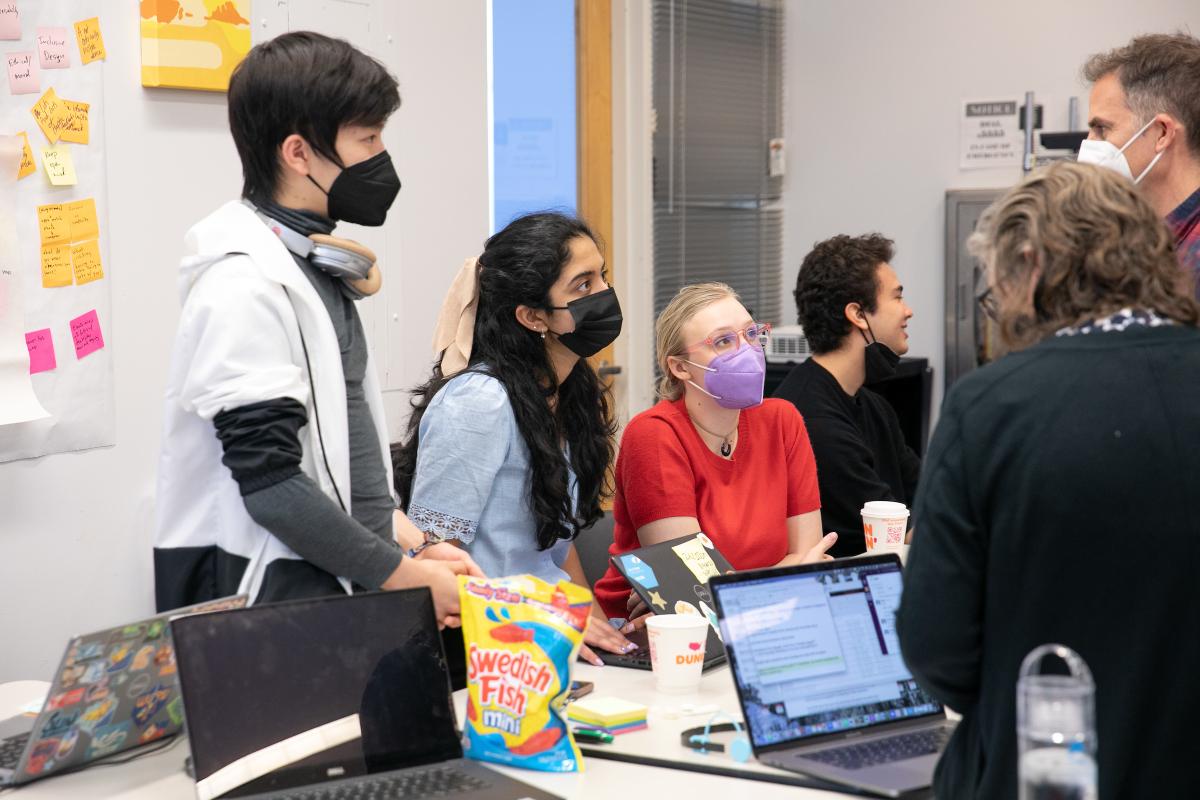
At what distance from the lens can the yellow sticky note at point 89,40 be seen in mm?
2674

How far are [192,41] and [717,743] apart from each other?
2093 millimetres

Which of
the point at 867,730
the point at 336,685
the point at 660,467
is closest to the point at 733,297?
the point at 660,467

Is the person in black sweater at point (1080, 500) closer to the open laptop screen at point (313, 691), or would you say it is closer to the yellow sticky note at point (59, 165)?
the open laptop screen at point (313, 691)

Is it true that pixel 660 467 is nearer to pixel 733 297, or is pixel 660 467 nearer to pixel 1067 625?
pixel 733 297

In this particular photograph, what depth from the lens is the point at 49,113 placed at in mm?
2607

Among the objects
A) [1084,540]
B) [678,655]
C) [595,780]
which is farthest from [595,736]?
[1084,540]

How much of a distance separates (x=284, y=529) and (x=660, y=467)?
3.38 feet

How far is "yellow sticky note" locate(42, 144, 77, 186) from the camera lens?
261 cm

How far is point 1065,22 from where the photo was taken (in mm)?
4590

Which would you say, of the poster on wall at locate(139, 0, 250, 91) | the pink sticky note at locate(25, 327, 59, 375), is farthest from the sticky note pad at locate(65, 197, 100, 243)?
the poster on wall at locate(139, 0, 250, 91)

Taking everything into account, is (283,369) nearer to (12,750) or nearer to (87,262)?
(12,750)

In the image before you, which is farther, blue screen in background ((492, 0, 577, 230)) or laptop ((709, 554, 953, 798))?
blue screen in background ((492, 0, 577, 230))

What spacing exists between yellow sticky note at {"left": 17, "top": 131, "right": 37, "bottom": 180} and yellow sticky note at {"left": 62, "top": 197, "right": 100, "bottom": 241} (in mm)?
104

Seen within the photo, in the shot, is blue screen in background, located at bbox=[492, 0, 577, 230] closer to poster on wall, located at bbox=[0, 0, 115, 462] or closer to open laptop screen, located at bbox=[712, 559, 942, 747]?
poster on wall, located at bbox=[0, 0, 115, 462]
